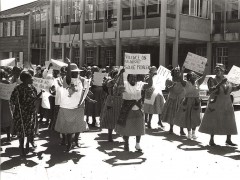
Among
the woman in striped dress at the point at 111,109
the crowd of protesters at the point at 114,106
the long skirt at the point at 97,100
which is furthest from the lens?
the long skirt at the point at 97,100

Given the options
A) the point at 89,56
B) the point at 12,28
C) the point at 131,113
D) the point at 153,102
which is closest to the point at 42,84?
the point at 131,113

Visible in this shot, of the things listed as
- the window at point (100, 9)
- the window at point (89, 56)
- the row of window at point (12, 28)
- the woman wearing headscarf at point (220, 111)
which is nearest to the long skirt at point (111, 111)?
the woman wearing headscarf at point (220, 111)

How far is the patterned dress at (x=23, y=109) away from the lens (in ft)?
24.5

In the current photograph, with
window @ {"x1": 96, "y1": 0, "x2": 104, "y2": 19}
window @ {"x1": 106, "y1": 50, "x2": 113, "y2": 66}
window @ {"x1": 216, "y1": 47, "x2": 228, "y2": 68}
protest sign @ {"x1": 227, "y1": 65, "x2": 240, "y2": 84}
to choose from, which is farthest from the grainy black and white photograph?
window @ {"x1": 106, "y1": 50, "x2": 113, "y2": 66}

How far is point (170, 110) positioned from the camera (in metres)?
10.7

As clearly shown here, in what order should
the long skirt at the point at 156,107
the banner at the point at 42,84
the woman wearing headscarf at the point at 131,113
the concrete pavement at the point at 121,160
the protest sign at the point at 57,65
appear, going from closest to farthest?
the concrete pavement at the point at 121,160
the woman wearing headscarf at the point at 131,113
the banner at the point at 42,84
the protest sign at the point at 57,65
the long skirt at the point at 156,107

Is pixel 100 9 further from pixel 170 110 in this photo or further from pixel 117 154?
pixel 117 154

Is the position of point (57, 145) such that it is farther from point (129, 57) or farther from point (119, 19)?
point (119, 19)

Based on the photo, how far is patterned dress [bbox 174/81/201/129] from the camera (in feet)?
32.0

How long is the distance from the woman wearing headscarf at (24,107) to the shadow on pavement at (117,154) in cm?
157

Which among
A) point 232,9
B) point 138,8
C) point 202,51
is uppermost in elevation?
point 138,8

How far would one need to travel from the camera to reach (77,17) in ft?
98.0

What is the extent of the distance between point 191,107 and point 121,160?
10.3 feet

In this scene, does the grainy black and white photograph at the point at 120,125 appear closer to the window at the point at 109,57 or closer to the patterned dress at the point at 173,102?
the patterned dress at the point at 173,102
